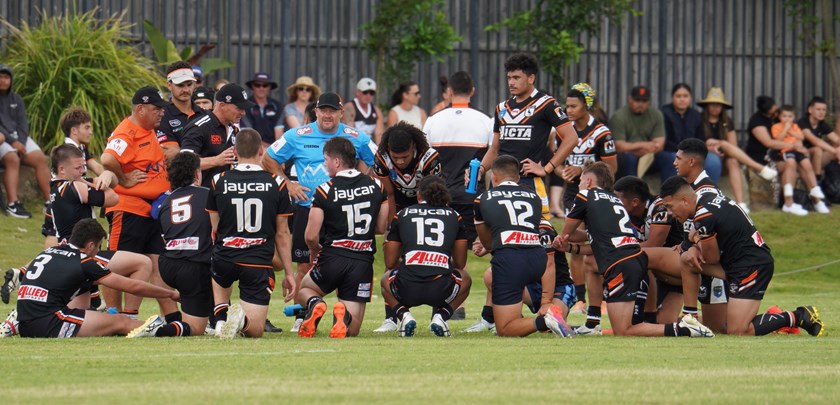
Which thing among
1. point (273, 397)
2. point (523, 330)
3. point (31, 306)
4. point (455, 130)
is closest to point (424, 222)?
point (523, 330)

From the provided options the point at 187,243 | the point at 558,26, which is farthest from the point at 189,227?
the point at 558,26

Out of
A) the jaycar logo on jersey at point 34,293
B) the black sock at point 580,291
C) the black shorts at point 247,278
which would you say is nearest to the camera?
the jaycar logo on jersey at point 34,293

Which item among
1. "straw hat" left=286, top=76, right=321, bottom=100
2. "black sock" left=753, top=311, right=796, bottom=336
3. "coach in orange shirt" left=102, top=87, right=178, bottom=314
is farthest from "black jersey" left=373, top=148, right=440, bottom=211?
"straw hat" left=286, top=76, right=321, bottom=100

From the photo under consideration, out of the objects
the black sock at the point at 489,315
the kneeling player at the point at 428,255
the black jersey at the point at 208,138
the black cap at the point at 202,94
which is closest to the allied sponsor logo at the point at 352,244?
the kneeling player at the point at 428,255

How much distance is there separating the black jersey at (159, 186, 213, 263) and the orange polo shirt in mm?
1366

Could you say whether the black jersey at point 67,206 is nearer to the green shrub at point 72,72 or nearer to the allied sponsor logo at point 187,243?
the allied sponsor logo at point 187,243

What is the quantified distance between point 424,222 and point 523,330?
1.29m

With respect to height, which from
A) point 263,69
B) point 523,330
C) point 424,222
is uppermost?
point 263,69

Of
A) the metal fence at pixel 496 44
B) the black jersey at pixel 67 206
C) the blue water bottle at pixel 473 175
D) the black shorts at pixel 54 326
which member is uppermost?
the metal fence at pixel 496 44

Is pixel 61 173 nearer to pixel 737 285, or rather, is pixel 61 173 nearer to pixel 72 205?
pixel 72 205

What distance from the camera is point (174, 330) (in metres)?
12.1

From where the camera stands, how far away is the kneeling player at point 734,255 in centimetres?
1252

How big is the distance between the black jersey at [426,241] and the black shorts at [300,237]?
1.81m

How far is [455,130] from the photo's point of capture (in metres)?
14.5
